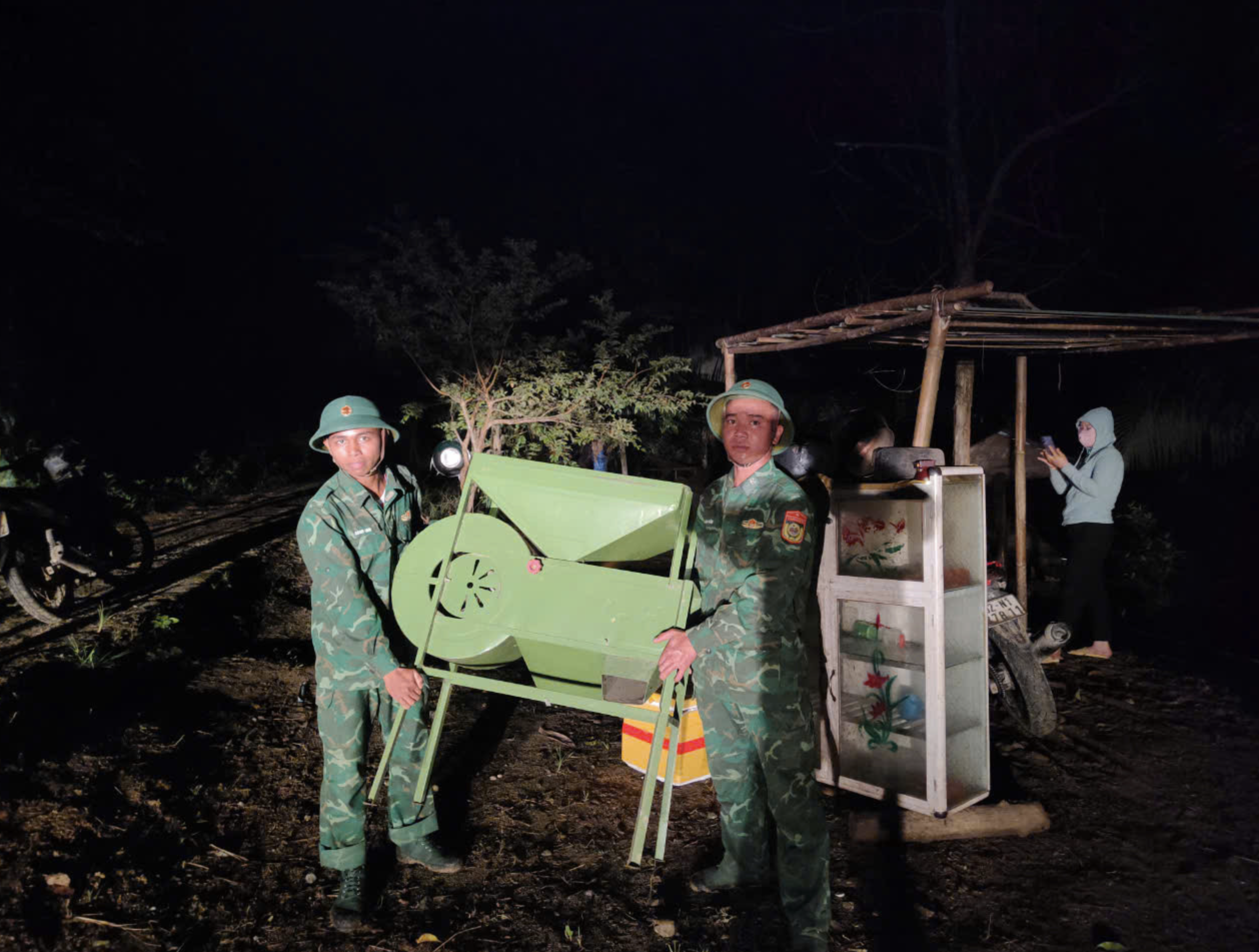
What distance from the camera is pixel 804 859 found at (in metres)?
2.79

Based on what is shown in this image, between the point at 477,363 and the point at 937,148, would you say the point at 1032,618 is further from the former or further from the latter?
the point at 937,148

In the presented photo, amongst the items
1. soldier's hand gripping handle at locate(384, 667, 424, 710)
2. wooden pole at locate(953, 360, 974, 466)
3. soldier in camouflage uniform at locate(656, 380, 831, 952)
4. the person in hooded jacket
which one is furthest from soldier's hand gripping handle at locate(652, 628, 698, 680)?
the person in hooded jacket

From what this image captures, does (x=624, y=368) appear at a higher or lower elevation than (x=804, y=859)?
higher

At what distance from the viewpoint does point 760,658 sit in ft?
9.16

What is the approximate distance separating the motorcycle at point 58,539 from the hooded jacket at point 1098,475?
770 centimetres

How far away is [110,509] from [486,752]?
13.3ft

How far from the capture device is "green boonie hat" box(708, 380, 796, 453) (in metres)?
2.93

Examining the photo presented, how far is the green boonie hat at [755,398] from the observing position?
2.93 metres

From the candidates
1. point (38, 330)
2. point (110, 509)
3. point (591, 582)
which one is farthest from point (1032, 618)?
point (38, 330)

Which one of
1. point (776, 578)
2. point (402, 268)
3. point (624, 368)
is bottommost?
point (776, 578)

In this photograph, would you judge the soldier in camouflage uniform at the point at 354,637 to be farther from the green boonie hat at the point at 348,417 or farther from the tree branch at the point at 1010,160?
the tree branch at the point at 1010,160

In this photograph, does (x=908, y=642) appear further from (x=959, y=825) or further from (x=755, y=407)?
(x=755, y=407)

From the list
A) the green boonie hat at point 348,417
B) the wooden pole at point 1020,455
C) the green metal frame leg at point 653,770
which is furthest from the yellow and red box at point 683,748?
the wooden pole at point 1020,455

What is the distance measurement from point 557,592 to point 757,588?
0.74 metres
